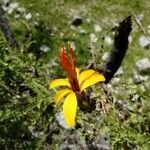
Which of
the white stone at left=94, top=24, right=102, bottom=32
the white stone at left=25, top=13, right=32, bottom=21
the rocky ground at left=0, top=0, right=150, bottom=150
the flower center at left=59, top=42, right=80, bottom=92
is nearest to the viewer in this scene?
the flower center at left=59, top=42, right=80, bottom=92

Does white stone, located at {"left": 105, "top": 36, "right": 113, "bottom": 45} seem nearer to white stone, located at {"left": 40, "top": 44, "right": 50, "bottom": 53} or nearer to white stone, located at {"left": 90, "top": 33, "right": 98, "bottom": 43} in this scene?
white stone, located at {"left": 90, "top": 33, "right": 98, "bottom": 43}

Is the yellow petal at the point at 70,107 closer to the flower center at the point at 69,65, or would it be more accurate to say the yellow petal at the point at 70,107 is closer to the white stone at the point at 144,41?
the flower center at the point at 69,65

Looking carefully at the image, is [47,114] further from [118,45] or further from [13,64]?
[118,45]

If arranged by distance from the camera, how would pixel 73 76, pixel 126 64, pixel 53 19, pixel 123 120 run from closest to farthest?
pixel 73 76
pixel 123 120
pixel 126 64
pixel 53 19

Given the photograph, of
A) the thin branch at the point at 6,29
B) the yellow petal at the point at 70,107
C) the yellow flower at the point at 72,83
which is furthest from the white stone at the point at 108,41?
the yellow petal at the point at 70,107

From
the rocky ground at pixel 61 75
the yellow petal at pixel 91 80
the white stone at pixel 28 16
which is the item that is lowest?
the yellow petal at pixel 91 80

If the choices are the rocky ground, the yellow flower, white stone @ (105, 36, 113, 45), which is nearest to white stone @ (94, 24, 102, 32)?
the rocky ground

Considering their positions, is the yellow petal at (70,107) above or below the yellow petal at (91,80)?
below

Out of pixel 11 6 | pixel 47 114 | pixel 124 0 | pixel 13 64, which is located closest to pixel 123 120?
pixel 47 114
